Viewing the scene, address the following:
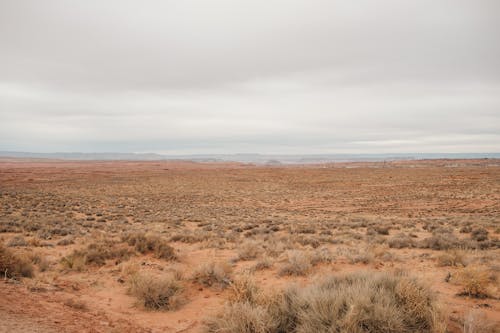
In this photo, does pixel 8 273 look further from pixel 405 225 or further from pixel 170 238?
pixel 405 225

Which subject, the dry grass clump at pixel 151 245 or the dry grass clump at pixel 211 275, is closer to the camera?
the dry grass clump at pixel 211 275

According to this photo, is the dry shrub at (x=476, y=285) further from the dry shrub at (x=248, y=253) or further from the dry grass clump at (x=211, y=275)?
the dry shrub at (x=248, y=253)

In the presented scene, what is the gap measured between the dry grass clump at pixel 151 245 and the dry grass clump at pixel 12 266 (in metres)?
2.80

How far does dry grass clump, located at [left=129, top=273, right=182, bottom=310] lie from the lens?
567 cm

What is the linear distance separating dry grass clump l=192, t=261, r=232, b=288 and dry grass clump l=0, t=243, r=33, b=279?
3.63 meters

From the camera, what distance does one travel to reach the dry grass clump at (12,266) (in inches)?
261

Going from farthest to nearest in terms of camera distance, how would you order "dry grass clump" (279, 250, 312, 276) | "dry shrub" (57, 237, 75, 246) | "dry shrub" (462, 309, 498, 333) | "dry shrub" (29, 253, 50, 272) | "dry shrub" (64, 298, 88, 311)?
"dry shrub" (57, 237, 75, 246) → "dry shrub" (29, 253, 50, 272) → "dry grass clump" (279, 250, 312, 276) → "dry shrub" (64, 298, 88, 311) → "dry shrub" (462, 309, 498, 333)

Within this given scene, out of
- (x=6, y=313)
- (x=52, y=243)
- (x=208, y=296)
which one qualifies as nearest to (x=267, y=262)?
(x=208, y=296)

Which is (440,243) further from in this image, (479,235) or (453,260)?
(479,235)

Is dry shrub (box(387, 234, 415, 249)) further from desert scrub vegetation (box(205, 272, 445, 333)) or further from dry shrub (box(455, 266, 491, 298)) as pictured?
desert scrub vegetation (box(205, 272, 445, 333))

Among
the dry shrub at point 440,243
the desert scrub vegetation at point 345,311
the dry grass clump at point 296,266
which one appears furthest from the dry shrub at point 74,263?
the dry shrub at point 440,243

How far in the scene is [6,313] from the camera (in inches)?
Answer: 181

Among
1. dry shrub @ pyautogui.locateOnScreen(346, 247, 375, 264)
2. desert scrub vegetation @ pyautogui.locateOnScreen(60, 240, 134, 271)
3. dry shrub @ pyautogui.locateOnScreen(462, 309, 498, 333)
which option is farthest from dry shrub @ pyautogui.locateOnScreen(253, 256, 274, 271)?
dry shrub @ pyautogui.locateOnScreen(462, 309, 498, 333)

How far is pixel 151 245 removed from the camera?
31.2ft
